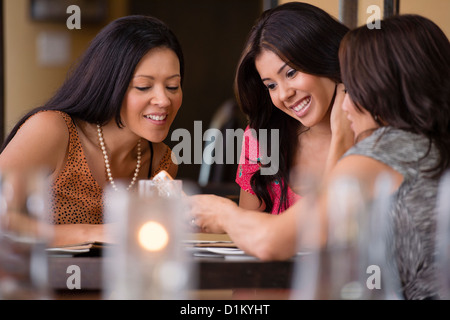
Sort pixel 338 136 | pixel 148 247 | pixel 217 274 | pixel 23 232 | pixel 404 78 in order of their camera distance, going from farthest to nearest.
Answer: pixel 338 136
pixel 404 78
pixel 217 274
pixel 23 232
pixel 148 247

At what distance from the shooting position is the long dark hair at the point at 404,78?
141cm

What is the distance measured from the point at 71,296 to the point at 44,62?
15.8ft

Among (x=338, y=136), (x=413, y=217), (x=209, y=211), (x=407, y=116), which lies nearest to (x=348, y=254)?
(x=413, y=217)

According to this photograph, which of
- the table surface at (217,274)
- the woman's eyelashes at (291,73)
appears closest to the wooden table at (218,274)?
the table surface at (217,274)

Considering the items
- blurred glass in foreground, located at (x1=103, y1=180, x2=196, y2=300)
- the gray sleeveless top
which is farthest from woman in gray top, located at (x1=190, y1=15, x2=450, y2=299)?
blurred glass in foreground, located at (x1=103, y1=180, x2=196, y2=300)

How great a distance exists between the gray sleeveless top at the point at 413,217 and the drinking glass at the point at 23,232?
2.16ft

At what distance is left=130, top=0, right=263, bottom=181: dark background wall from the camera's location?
6.50 metres

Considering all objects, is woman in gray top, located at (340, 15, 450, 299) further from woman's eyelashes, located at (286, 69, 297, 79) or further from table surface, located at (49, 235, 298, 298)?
woman's eyelashes, located at (286, 69, 297, 79)

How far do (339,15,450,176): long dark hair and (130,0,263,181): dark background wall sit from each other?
499cm

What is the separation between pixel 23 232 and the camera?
1167 millimetres

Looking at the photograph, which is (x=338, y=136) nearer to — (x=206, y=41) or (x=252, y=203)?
(x=252, y=203)

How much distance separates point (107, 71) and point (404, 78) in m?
1.12

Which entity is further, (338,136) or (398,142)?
(338,136)
